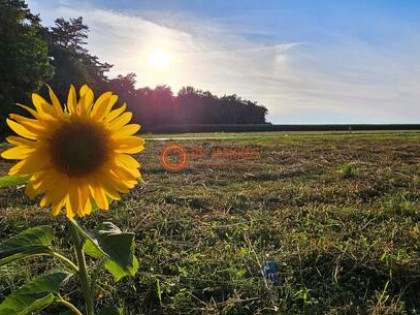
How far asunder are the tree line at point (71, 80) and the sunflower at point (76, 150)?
25312 millimetres

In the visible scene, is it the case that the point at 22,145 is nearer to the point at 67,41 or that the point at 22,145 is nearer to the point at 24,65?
the point at 24,65

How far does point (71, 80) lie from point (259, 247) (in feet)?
122

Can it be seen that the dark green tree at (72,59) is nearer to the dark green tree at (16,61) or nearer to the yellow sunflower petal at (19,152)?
the dark green tree at (16,61)

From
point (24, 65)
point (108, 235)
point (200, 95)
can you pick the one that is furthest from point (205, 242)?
point (200, 95)

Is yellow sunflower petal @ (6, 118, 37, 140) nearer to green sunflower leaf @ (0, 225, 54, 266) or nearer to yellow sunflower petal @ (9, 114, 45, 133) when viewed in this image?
yellow sunflower petal @ (9, 114, 45, 133)

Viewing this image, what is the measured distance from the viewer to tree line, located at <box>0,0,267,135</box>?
84.4 feet

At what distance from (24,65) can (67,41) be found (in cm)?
3040

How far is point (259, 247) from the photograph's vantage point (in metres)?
3.10

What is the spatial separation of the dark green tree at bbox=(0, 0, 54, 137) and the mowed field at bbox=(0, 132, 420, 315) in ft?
73.2

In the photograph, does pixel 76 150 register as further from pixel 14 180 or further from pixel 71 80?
pixel 71 80

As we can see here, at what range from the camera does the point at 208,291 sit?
8.61ft

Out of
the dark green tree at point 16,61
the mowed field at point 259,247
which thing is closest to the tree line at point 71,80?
the dark green tree at point 16,61

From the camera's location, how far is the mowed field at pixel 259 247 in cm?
251

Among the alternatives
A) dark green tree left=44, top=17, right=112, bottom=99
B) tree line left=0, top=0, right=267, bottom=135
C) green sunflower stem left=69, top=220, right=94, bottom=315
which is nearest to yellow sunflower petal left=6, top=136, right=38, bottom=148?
green sunflower stem left=69, top=220, right=94, bottom=315
